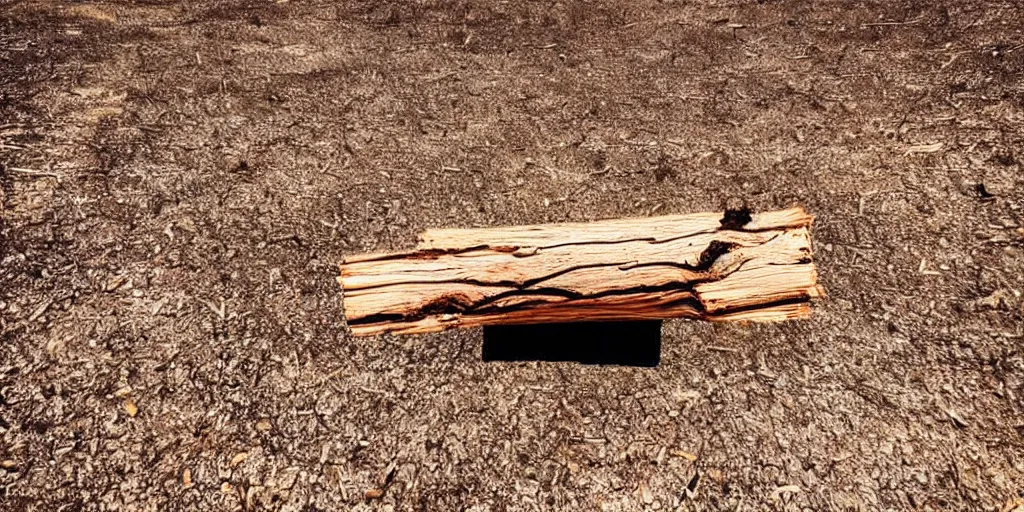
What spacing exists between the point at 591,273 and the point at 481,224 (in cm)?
95

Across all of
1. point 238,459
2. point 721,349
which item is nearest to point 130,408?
point 238,459

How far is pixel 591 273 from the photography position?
2.30m

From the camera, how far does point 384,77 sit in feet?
12.7

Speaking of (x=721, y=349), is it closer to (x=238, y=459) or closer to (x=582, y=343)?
(x=582, y=343)

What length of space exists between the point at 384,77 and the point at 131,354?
2170mm

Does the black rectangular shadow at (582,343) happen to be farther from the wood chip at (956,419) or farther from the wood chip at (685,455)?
the wood chip at (956,419)

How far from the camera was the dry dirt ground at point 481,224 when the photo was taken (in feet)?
7.64

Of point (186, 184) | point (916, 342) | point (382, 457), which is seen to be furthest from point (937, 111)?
point (186, 184)

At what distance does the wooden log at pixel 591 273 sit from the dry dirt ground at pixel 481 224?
41cm

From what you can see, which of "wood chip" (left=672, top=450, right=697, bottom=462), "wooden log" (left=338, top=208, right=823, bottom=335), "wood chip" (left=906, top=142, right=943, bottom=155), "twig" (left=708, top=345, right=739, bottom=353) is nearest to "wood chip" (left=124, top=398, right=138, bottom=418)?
"wooden log" (left=338, top=208, right=823, bottom=335)

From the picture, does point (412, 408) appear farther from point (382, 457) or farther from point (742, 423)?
point (742, 423)

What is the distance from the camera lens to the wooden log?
7.39 feet

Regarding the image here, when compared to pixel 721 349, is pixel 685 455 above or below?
below

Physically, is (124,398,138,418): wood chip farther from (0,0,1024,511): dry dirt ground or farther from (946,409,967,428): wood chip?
(946,409,967,428): wood chip
